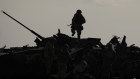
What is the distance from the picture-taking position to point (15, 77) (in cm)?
2580

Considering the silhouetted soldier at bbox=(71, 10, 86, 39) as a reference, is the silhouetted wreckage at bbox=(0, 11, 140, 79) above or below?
below

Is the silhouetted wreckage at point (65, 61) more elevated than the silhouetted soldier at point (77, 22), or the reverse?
the silhouetted soldier at point (77, 22)

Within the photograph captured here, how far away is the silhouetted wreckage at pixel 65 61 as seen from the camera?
2450 centimetres

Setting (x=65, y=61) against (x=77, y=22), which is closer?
(x=65, y=61)

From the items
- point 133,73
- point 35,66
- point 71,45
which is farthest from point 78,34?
point 35,66

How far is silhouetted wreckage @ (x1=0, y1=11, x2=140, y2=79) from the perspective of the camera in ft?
80.4

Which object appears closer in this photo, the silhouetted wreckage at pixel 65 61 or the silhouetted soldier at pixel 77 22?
the silhouetted wreckage at pixel 65 61

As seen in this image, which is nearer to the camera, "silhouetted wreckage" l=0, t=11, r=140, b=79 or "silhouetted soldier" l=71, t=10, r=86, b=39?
"silhouetted wreckage" l=0, t=11, r=140, b=79

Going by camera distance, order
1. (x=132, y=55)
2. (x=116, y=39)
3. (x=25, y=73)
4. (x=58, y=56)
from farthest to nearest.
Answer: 1. (x=116, y=39)
2. (x=132, y=55)
3. (x=25, y=73)
4. (x=58, y=56)

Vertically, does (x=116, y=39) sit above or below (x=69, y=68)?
above

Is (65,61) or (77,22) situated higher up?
(77,22)

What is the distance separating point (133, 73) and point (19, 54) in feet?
30.4

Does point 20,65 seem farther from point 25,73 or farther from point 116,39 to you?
point 116,39

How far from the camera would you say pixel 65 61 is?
23.9 metres
